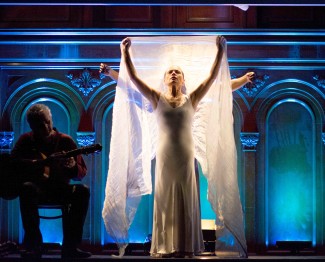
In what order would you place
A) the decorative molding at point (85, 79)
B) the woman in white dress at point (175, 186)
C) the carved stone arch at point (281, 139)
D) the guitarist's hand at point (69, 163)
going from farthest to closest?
the decorative molding at point (85, 79) → the carved stone arch at point (281, 139) → the woman in white dress at point (175, 186) → the guitarist's hand at point (69, 163)

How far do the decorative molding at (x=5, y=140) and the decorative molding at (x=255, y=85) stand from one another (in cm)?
291

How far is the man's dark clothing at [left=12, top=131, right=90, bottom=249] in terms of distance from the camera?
5453mm

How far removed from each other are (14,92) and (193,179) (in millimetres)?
3435

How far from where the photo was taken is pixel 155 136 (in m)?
6.25

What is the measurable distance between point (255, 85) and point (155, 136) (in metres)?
2.49

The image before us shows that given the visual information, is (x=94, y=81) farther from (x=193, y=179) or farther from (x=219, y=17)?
(x=193, y=179)

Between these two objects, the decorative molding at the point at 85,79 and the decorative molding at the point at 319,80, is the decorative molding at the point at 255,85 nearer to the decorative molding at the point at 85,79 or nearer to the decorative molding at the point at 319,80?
the decorative molding at the point at 319,80

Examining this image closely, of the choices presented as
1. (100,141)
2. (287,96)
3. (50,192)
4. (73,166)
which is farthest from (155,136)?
(287,96)

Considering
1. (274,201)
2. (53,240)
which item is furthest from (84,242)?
(274,201)

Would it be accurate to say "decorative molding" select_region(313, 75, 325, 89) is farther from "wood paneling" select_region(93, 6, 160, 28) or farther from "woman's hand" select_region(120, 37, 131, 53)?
"woman's hand" select_region(120, 37, 131, 53)

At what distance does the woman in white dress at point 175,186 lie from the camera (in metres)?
5.75

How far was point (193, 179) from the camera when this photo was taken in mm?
5844

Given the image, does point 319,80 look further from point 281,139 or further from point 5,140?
point 5,140

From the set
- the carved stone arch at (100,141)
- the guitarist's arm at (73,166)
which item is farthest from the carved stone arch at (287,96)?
the guitarist's arm at (73,166)
